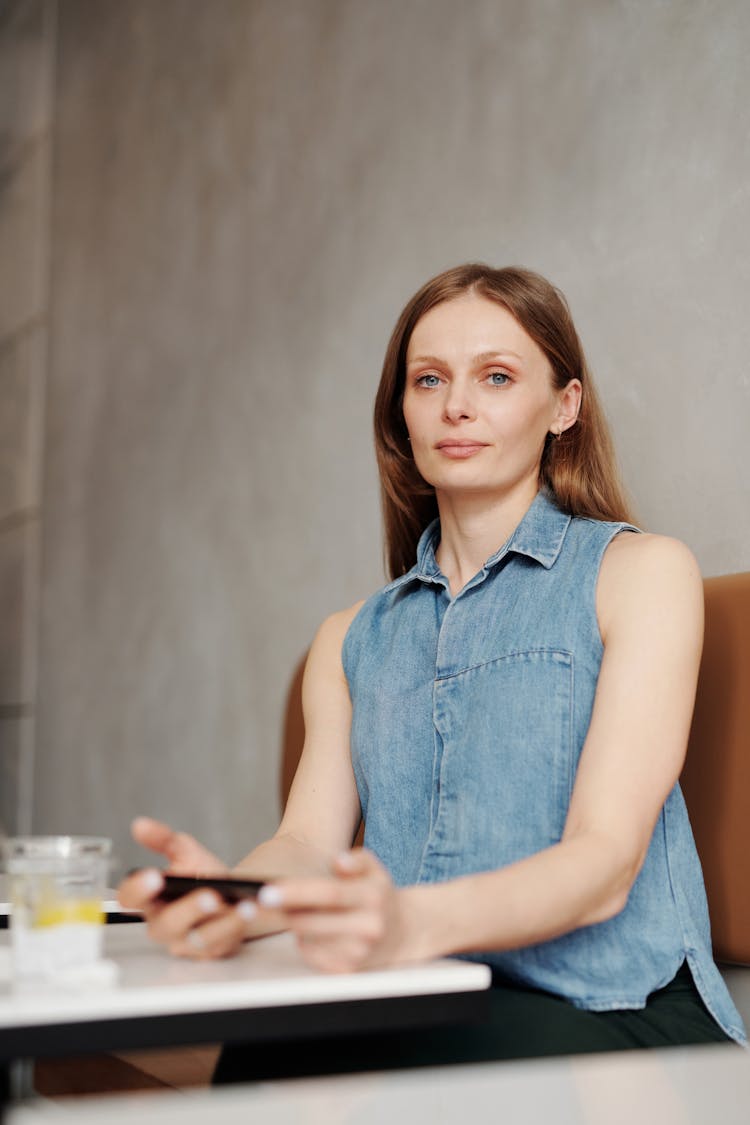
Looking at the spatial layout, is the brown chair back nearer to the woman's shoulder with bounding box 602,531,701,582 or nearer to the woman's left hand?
the woman's shoulder with bounding box 602,531,701,582

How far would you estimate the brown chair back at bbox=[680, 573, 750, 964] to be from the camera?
1.28m

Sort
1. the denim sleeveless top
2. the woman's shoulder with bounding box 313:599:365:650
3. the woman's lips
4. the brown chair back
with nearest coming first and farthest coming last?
the denim sleeveless top, the brown chair back, the woman's lips, the woman's shoulder with bounding box 313:599:365:650

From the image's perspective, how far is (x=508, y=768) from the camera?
121 cm

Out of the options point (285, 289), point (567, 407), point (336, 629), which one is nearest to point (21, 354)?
point (285, 289)

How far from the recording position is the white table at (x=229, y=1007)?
0.64m

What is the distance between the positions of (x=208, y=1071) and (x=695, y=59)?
134 centimetres

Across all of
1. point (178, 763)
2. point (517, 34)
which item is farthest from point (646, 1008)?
Result: point (178, 763)

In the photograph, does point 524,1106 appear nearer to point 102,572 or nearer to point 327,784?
point 327,784

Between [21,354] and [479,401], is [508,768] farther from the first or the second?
[21,354]

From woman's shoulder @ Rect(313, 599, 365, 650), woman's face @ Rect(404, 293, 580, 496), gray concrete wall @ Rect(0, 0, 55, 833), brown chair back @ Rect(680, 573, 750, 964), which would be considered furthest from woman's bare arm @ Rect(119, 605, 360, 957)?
gray concrete wall @ Rect(0, 0, 55, 833)

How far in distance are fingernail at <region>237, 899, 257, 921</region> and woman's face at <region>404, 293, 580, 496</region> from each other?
28.5 inches

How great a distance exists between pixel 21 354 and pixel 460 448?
3.06 meters

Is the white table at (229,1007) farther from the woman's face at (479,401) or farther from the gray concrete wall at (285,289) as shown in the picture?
the gray concrete wall at (285,289)

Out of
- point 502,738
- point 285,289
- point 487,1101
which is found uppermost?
point 285,289
